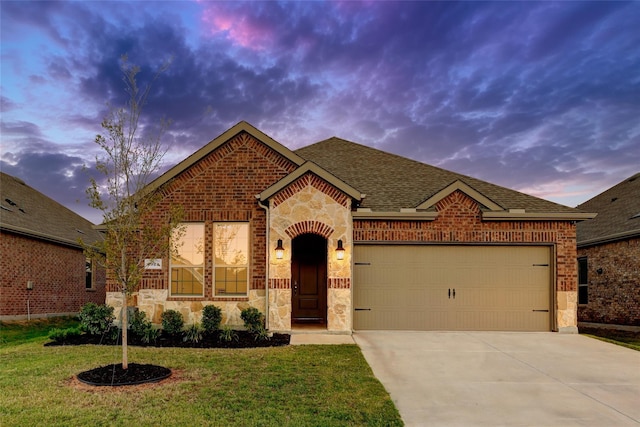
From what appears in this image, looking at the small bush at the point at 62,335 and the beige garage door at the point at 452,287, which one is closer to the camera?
the small bush at the point at 62,335

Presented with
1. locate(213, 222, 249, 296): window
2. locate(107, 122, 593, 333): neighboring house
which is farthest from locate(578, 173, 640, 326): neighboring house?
locate(213, 222, 249, 296): window

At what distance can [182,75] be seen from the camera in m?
13.6

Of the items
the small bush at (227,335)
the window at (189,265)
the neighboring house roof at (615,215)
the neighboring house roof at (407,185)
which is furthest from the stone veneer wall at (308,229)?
the neighboring house roof at (615,215)

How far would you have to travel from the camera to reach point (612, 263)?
15.9 meters

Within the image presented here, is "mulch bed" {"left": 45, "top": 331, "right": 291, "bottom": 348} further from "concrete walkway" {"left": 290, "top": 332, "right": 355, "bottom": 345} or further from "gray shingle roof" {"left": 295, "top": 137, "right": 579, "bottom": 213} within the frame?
"gray shingle roof" {"left": 295, "top": 137, "right": 579, "bottom": 213}

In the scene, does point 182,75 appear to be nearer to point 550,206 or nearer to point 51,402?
point 51,402

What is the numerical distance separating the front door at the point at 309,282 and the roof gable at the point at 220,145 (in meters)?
3.29

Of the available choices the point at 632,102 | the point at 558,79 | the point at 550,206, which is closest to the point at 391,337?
the point at 550,206

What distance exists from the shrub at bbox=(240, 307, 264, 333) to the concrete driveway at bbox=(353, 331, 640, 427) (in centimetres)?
245

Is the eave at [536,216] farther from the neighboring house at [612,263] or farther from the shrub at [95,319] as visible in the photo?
the shrub at [95,319]

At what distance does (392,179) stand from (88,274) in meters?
15.2

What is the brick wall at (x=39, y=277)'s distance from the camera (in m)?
15.9

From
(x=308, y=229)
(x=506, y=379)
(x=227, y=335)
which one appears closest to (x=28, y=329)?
(x=227, y=335)

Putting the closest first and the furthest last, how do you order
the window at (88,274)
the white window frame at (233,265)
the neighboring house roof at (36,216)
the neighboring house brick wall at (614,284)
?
the white window frame at (233,265) → the neighboring house brick wall at (614,284) → the neighboring house roof at (36,216) → the window at (88,274)
